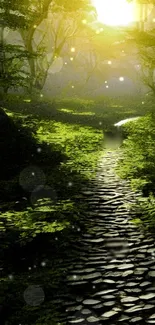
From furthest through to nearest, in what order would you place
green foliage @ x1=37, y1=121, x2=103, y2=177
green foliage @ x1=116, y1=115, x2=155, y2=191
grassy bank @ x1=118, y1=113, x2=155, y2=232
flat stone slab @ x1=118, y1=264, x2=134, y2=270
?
green foliage @ x1=37, y1=121, x2=103, y2=177 → green foliage @ x1=116, y1=115, x2=155, y2=191 → grassy bank @ x1=118, y1=113, x2=155, y2=232 → flat stone slab @ x1=118, y1=264, x2=134, y2=270

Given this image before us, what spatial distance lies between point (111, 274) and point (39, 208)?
132 inches

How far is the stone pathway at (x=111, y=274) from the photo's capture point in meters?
5.19

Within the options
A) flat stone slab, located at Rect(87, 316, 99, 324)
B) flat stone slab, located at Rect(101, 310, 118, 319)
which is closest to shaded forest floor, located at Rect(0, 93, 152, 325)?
flat stone slab, located at Rect(87, 316, 99, 324)

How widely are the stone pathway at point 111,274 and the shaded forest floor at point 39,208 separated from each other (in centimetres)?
23

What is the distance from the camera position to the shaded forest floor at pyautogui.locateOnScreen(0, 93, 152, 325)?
580 centimetres

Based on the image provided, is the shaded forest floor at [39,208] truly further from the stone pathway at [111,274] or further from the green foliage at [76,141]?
the stone pathway at [111,274]

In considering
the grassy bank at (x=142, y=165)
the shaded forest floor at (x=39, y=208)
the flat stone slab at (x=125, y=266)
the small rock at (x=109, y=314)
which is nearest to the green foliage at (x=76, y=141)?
the shaded forest floor at (x=39, y=208)

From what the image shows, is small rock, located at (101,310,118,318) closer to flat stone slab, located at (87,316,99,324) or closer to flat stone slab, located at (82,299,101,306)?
flat stone slab, located at (87,316,99,324)

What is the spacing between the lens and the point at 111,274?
6.21 meters

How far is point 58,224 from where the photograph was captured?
26.6 ft

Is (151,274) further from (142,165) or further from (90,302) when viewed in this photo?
(142,165)

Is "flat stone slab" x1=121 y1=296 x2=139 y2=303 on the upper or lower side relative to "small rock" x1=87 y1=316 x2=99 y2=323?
lower

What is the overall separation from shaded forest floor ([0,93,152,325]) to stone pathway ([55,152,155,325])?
0.23m

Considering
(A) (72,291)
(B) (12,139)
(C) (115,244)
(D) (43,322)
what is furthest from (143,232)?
(B) (12,139)
